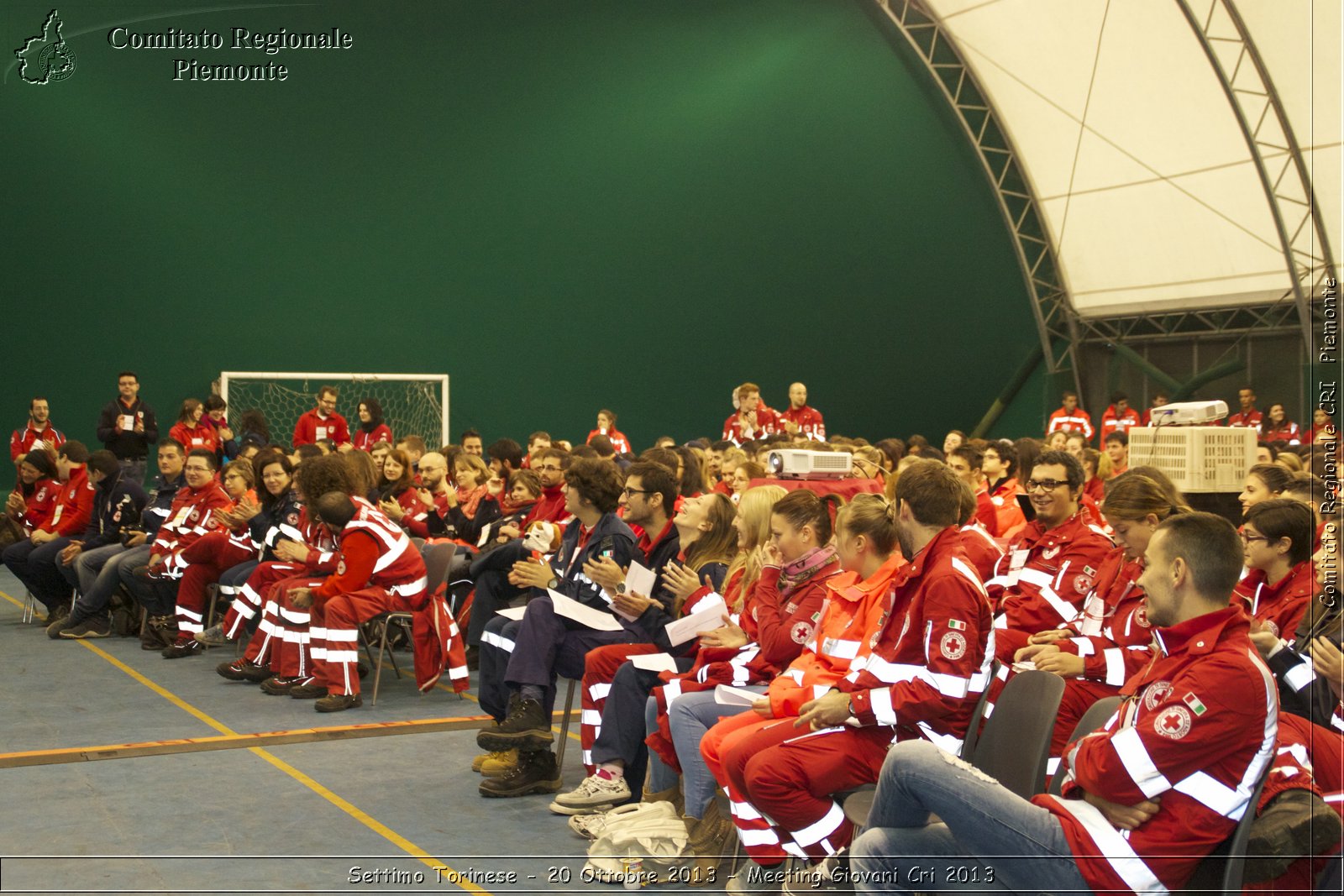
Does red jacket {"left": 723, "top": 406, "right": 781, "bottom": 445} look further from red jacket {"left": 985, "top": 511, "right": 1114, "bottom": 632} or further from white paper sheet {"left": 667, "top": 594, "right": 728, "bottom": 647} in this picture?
white paper sheet {"left": 667, "top": 594, "right": 728, "bottom": 647}

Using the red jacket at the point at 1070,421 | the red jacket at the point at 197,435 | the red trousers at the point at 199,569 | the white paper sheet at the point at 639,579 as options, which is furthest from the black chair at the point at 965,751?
the red jacket at the point at 1070,421

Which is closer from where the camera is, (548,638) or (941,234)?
(548,638)

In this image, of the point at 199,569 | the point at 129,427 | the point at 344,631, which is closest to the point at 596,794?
the point at 344,631

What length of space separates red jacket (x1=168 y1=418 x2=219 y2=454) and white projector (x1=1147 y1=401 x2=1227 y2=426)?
30.1ft

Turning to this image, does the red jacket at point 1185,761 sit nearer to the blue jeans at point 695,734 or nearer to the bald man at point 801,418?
the blue jeans at point 695,734

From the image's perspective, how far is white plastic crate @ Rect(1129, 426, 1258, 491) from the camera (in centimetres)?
747

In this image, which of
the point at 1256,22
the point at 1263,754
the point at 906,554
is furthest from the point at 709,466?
the point at 1256,22

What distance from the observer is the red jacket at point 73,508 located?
29.7ft

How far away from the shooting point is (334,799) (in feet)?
15.6

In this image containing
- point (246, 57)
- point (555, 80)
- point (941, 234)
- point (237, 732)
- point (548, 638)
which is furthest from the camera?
point (941, 234)

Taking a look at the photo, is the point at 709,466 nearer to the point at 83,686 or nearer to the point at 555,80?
the point at 83,686

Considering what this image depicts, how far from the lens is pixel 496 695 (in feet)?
17.2

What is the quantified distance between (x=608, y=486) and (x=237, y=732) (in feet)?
7.14

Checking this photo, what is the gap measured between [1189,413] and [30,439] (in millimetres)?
11093
